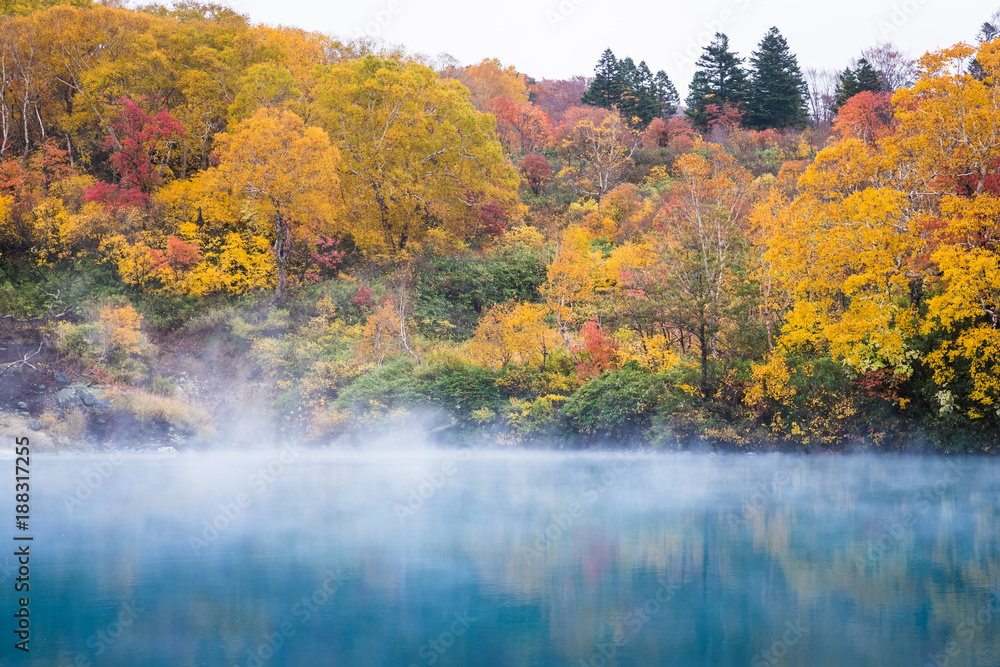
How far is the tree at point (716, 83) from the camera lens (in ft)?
172

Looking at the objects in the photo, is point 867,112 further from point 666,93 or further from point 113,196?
point 113,196

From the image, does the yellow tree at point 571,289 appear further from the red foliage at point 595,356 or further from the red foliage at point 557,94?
the red foliage at point 557,94

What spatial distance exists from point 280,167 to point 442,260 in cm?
872

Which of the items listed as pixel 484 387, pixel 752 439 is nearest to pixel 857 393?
pixel 752 439

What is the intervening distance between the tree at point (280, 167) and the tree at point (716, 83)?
29479 mm

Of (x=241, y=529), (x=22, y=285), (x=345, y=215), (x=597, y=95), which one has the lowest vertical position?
(x=241, y=529)

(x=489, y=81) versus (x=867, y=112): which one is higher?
(x=489, y=81)

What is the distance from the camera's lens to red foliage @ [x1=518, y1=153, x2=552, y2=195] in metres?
45.9

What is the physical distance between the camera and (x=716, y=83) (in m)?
53.7

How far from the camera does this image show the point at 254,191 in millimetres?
32188

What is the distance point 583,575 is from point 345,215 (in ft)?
92.7

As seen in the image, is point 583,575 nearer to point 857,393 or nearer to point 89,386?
point 857,393

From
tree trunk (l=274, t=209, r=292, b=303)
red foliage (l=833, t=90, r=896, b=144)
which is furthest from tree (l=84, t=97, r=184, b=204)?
red foliage (l=833, t=90, r=896, b=144)

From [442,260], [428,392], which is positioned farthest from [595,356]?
[442,260]
